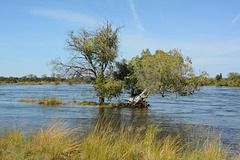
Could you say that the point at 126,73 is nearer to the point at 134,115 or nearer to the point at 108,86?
the point at 108,86

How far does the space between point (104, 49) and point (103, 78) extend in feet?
9.58

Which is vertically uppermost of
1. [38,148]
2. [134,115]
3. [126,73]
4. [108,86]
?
[126,73]

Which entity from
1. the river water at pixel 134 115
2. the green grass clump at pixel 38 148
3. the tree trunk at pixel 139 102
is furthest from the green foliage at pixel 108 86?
the green grass clump at pixel 38 148

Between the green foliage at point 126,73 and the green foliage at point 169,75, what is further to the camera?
the green foliage at point 126,73

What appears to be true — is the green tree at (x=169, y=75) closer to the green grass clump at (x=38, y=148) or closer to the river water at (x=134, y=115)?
the river water at (x=134, y=115)

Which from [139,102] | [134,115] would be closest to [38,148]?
[134,115]

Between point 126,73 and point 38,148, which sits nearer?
point 38,148

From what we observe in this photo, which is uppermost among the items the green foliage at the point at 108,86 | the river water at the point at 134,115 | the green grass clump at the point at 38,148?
the green foliage at the point at 108,86

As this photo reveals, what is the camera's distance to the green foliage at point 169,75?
779 inches

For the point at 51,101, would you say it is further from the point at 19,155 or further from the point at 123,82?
the point at 19,155

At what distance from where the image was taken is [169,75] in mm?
20297

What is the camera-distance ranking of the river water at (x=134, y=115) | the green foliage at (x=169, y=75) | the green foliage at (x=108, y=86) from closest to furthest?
the river water at (x=134, y=115) → the green foliage at (x=169, y=75) → the green foliage at (x=108, y=86)

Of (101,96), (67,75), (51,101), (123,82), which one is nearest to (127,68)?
(123,82)

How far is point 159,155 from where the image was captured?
238 inches
